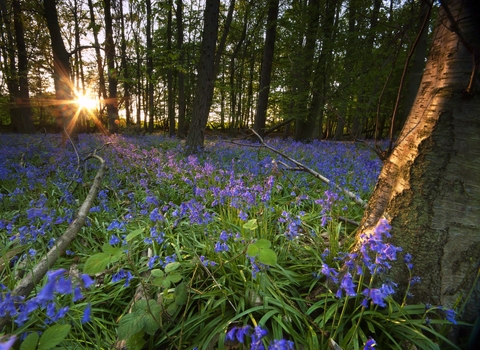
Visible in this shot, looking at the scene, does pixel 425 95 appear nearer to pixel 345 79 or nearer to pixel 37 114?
pixel 345 79

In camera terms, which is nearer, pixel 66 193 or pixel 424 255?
pixel 424 255

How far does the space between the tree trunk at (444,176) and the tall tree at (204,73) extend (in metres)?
5.61

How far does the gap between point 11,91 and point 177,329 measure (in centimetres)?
2072

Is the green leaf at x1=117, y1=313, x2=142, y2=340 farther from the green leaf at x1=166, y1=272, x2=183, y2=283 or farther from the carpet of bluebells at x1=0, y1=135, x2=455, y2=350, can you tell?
the green leaf at x1=166, y1=272, x2=183, y2=283

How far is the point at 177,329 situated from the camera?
1493 millimetres

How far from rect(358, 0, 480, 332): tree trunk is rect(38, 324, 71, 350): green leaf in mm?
1881

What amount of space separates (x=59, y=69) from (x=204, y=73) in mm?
4060

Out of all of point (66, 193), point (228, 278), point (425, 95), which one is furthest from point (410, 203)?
point (66, 193)

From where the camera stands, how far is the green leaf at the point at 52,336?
0.98 metres

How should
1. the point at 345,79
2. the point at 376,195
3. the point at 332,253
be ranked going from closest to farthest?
the point at 376,195 < the point at 332,253 < the point at 345,79

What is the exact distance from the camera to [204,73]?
6.39m

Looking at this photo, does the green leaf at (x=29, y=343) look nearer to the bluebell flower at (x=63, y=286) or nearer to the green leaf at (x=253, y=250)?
the bluebell flower at (x=63, y=286)

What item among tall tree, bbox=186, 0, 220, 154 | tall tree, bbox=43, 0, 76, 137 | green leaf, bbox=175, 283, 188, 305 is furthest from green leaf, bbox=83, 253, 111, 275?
tall tree, bbox=43, 0, 76, 137

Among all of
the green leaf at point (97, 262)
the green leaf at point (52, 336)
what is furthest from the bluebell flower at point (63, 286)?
the green leaf at point (52, 336)
